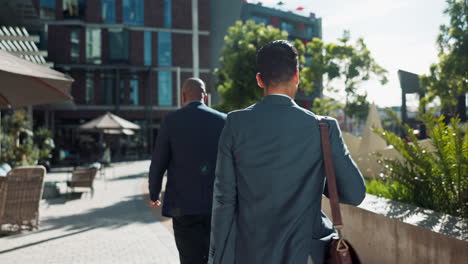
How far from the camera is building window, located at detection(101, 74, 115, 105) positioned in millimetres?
39906

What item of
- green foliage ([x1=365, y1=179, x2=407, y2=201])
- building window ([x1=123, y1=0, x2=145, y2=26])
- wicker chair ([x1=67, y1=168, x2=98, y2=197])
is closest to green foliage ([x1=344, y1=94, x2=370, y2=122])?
wicker chair ([x1=67, y1=168, x2=98, y2=197])

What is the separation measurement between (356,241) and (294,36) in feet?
178

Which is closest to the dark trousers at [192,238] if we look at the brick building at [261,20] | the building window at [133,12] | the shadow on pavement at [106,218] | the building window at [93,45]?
the shadow on pavement at [106,218]

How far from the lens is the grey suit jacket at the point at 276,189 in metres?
1.81

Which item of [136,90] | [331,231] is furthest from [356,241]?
[136,90]

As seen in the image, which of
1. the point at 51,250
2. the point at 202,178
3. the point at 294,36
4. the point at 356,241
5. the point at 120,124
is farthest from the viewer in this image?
the point at 294,36

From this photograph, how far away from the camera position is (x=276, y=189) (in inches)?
72.4

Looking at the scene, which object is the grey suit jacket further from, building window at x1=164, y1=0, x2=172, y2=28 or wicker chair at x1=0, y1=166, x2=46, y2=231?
building window at x1=164, y1=0, x2=172, y2=28

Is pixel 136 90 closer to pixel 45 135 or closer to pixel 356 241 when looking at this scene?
pixel 45 135

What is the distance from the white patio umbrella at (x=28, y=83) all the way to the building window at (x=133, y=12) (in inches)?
1379

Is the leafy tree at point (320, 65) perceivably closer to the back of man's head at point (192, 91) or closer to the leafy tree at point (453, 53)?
the leafy tree at point (453, 53)

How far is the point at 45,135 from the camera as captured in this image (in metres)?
21.6

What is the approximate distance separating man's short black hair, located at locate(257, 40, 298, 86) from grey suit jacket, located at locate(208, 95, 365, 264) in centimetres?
16

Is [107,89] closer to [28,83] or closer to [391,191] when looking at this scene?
[28,83]
